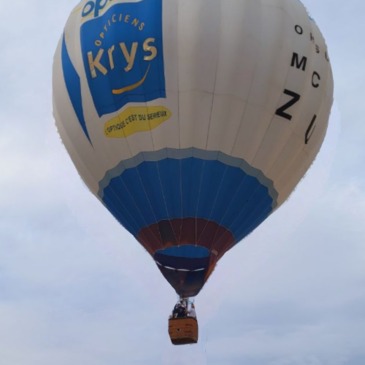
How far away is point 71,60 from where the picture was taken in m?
24.8

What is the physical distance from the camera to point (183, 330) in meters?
23.7

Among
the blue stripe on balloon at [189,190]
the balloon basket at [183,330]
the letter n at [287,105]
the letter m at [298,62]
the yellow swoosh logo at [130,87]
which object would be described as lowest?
the balloon basket at [183,330]

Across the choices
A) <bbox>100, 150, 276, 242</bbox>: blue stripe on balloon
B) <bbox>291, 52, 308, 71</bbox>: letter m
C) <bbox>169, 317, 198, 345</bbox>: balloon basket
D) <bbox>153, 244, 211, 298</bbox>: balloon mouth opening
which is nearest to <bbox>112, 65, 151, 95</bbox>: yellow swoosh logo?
<bbox>100, 150, 276, 242</bbox>: blue stripe on balloon

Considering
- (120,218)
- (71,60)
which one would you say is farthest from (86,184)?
(71,60)

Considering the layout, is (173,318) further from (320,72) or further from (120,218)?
(320,72)

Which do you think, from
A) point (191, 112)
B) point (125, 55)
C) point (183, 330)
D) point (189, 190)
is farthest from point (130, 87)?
point (183, 330)

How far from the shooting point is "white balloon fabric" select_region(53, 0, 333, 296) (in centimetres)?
2341

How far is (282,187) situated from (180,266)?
3.12 meters

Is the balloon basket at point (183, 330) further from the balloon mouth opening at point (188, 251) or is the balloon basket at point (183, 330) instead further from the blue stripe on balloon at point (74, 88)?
the blue stripe on balloon at point (74, 88)

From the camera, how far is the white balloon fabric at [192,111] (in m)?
23.4

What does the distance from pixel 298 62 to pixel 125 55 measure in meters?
3.84

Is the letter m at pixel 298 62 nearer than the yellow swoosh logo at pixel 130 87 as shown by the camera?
No

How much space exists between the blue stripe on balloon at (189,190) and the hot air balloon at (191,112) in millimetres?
22

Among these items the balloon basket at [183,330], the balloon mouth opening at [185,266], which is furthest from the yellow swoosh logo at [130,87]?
the balloon basket at [183,330]
